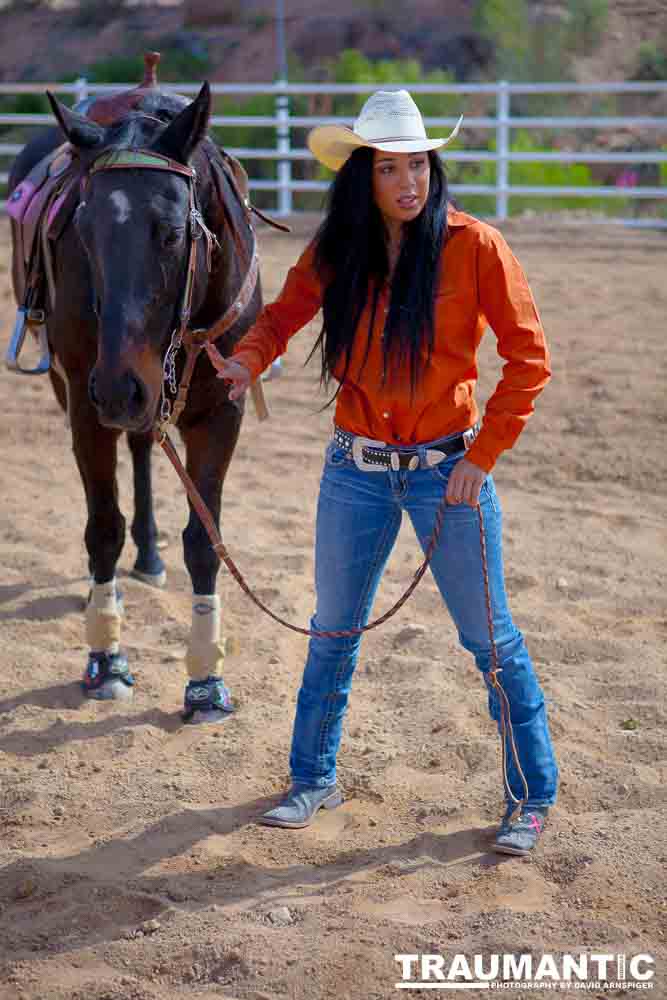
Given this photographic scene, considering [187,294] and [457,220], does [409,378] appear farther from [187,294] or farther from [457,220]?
[187,294]

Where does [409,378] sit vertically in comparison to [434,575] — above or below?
above

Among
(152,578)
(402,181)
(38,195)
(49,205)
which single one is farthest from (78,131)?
(152,578)

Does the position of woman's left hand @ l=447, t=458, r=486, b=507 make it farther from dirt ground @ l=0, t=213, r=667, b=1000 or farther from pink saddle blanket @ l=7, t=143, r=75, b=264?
pink saddle blanket @ l=7, t=143, r=75, b=264

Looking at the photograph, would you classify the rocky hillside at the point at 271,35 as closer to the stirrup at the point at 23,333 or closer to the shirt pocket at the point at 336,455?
the stirrup at the point at 23,333

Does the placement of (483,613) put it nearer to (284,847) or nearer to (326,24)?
(284,847)

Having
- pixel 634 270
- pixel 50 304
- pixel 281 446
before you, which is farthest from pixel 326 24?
pixel 50 304

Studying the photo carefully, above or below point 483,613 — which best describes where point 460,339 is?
above

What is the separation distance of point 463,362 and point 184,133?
1123 mm

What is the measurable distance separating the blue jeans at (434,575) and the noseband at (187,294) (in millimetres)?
556

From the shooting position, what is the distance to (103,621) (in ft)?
13.8

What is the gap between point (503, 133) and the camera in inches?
499

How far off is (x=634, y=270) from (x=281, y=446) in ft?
14.7

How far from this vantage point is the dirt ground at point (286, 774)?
2.69m

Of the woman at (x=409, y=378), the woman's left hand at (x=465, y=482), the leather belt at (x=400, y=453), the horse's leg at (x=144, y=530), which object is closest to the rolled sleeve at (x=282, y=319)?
the woman at (x=409, y=378)
